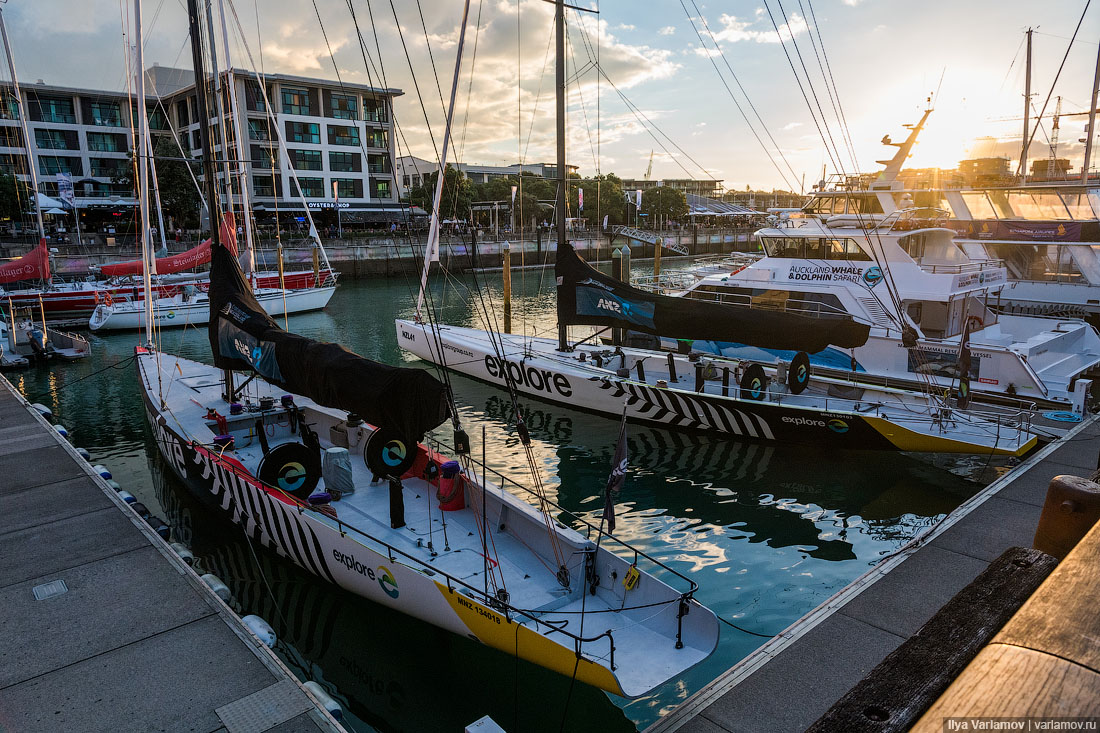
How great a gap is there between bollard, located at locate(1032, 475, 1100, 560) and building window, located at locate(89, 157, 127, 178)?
3197 inches

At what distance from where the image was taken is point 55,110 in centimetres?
6469

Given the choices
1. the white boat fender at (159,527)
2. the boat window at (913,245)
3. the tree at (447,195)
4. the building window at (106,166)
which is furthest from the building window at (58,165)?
the boat window at (913,245)

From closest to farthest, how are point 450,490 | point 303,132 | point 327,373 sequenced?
point 327,373
point 450,490
point 303,132

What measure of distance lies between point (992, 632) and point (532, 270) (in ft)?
192

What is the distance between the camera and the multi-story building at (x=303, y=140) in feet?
200

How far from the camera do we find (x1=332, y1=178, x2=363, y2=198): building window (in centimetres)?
6775

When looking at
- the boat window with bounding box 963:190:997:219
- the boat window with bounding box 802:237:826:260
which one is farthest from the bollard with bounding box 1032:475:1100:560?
the boat window with bounding box 963:190:997:219

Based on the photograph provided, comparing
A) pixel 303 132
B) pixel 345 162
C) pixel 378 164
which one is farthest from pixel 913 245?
pixel 378 164

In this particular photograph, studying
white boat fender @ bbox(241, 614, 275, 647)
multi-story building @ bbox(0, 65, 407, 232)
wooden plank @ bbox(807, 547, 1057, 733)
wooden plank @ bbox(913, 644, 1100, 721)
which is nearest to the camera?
wooden plank @ bbox(913, 644, 1100, 721)

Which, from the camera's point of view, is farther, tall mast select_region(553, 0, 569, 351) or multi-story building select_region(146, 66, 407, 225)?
multi-story building select_region(146, 66, 407, 225)

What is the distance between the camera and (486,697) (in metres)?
7.53

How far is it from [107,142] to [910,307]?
7686 centimetres

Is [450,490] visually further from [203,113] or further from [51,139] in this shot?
[51,139]

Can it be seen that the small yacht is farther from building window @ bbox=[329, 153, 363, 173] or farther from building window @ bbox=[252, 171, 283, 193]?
building window @ bbox=[329, 153, 363, 173]
